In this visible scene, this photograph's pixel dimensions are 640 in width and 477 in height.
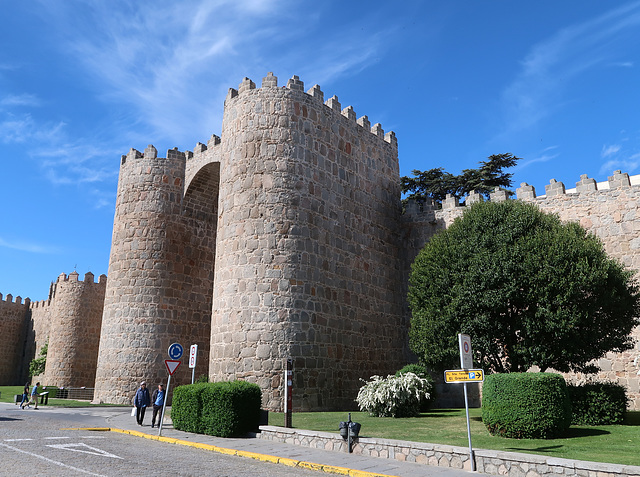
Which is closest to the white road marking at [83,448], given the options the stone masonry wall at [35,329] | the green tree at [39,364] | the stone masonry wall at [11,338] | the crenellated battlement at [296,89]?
the crenellated battlement at [296,89]

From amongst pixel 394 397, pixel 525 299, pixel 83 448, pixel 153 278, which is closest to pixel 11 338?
pixel 153 278

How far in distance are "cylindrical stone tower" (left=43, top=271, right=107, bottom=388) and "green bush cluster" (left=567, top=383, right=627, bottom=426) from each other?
108 ft

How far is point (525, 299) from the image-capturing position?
51.3 feet

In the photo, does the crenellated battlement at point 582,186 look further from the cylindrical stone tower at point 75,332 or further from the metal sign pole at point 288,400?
the cylindrical stone tower at point 75,332

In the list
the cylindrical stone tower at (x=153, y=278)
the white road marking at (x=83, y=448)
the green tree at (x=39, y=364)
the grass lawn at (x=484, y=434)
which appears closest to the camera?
the grass lawn at (x=484, y=434)

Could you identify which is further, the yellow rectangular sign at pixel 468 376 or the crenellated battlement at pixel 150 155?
the crenellated battlement at pixel 150 155

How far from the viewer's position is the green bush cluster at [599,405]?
1409cm

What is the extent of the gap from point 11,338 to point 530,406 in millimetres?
53345

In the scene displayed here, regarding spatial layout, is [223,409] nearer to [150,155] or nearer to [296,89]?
[296,89]

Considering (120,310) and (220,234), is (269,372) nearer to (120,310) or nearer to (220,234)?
(220,234)

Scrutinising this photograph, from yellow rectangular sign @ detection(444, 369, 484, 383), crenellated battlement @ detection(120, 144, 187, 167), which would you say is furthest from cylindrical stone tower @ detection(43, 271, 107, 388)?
yellow rectangular sign @ detection(444, 369, 484, 383)

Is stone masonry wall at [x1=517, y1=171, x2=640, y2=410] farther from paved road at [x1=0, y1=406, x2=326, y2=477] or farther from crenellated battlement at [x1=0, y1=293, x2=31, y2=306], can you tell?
crenellated battlement at [x1=0, y1=293, x2=31, y2=306]

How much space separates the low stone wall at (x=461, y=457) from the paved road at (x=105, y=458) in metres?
1.91

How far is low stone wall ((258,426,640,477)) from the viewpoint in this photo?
816cm
